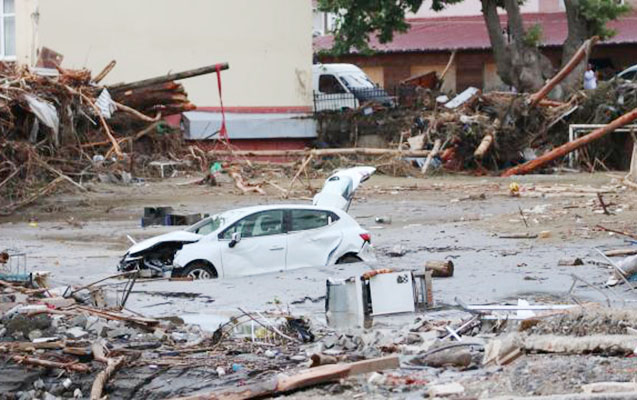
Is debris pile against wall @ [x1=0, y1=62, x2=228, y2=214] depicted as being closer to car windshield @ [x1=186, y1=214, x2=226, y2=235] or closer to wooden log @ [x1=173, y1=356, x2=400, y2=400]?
car windshield @ [x1=186, y1=214, x2=226, y2=235]

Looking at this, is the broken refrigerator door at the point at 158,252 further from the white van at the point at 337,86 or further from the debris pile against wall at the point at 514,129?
the white van at the point at 337,86

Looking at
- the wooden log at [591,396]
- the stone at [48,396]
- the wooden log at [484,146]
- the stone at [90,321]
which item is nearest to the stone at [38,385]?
the stone at [48,396]

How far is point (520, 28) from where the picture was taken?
39.2 metres

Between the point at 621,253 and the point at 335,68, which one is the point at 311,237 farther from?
the point at 335,68

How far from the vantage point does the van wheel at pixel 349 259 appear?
18962mm

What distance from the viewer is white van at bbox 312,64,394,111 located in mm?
42312

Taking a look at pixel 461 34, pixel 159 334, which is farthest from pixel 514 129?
pixel 159 334

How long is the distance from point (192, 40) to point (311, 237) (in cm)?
2284

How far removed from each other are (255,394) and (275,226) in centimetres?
826

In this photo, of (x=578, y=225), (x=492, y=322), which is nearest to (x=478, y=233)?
(x=578, y=225)

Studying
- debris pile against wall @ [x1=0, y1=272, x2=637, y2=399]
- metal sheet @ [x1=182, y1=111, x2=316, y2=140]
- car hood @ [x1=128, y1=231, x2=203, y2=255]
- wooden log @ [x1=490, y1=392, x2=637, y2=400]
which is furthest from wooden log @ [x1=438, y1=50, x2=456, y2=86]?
wooden log @ [x1=490, y1=392, x2=637, y2=400]

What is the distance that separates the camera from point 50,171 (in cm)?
2930

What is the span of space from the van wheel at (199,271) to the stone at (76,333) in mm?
4781

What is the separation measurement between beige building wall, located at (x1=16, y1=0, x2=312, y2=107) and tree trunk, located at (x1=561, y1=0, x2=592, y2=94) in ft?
28.8
